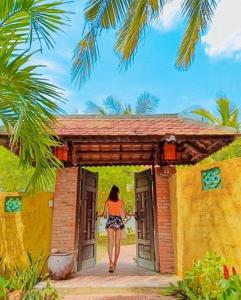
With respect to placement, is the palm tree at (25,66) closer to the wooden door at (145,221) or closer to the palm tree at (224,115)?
the wooden door at (145,221)

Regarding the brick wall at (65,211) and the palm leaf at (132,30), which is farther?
the brick wall at (65,211)

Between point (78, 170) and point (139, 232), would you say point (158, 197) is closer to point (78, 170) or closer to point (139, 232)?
point (139, 232)

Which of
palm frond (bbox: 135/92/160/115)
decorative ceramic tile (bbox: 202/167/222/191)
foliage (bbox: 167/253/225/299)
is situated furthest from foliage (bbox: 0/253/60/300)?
palm frond (bbox: 135/92/160/115)

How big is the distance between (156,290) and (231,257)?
1529 mm

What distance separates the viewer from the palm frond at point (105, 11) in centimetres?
643

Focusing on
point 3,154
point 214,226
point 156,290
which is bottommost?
point 156,290

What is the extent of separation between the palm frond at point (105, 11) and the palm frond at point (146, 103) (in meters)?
13.7

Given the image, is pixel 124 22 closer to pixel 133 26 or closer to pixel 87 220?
pixel 133 26

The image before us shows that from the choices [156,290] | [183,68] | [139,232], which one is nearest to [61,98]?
[156,290]

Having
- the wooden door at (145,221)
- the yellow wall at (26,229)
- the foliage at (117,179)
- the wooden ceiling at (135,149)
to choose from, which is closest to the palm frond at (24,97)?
the wooden ceiling at (135,149)

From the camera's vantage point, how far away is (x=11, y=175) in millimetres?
20156

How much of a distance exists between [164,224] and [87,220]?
1.84m

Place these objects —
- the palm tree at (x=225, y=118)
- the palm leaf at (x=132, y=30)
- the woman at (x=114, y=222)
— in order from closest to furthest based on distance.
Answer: the palm leaf at (x=132, y=30), the woman at (x=114, y=222), the palm tree at (x=225, y=118)

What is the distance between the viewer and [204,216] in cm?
550
